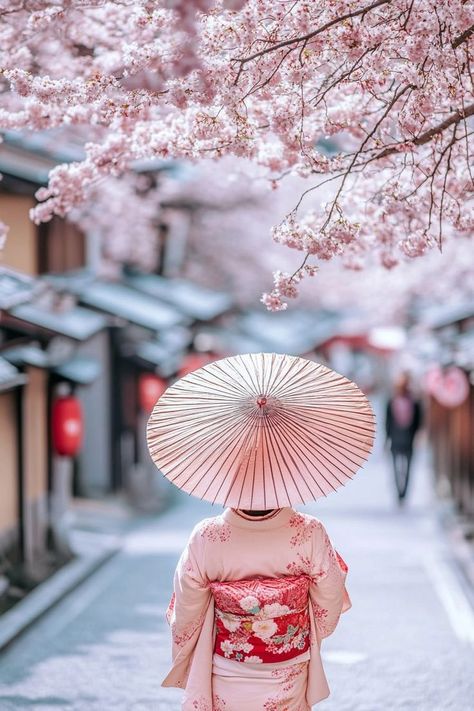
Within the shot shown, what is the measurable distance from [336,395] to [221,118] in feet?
8.25

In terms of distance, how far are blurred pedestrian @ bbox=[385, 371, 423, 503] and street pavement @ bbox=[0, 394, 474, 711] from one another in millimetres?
3236

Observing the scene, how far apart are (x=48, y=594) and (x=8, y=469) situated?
5.24 ft

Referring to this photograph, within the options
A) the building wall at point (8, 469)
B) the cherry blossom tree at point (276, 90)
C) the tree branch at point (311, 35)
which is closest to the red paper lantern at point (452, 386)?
the building wall at point (8, 469)

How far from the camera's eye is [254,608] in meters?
5.01

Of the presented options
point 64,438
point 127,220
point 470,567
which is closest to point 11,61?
point 64,438

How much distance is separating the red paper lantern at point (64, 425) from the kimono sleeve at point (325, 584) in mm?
9120

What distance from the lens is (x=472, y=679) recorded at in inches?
341

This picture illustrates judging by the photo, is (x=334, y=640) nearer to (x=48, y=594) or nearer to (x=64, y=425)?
(x=48, y=594)

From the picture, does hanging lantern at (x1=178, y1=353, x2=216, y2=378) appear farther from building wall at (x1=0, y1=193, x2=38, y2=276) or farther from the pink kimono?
the pink kimono

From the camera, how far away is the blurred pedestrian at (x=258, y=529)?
501cm

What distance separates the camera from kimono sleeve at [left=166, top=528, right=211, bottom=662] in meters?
5.07

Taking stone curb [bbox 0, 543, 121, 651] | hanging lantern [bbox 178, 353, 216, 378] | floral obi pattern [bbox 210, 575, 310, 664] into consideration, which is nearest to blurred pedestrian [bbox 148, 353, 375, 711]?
floral obi pattern [bbox 210, 575, 310, 664]

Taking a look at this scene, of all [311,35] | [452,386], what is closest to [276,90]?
[311,35]

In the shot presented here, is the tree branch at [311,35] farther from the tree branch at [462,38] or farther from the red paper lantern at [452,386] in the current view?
the red paper lantern at [452,386]
